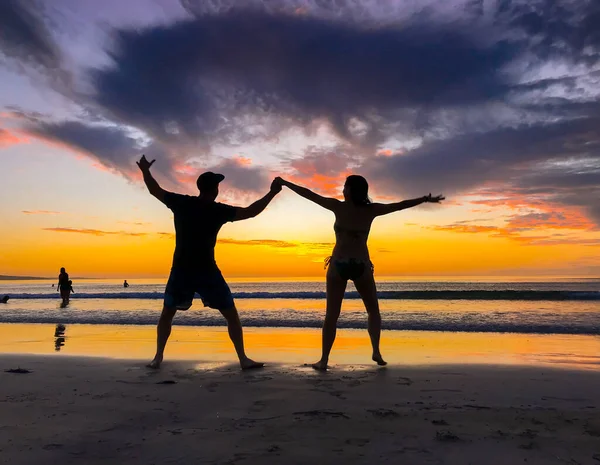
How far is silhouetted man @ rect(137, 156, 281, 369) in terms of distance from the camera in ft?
18.2

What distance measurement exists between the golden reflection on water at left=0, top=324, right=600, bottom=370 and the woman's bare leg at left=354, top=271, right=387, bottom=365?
0.46m

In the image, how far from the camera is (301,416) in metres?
3.54

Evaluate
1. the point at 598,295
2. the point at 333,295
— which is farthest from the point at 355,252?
the point at 598,295

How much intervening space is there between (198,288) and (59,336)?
6719 mm

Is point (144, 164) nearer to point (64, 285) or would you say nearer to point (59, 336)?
point (59, 336)

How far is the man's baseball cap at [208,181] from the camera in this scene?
5.64 metres

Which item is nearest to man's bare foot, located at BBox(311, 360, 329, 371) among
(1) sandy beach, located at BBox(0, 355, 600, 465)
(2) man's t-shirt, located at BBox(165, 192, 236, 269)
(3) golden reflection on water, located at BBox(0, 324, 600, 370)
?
(1) sandy beach, located at BBox(0, 355, 600, 465)

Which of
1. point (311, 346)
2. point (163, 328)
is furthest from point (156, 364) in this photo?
point (311, 346)

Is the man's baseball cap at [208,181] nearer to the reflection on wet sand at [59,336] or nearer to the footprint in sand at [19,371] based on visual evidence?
the footprint in sand at [19,371]

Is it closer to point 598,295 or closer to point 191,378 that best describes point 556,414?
point 191,378

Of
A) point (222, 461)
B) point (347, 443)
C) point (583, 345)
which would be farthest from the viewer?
point (583, 345)

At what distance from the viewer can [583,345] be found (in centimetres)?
857

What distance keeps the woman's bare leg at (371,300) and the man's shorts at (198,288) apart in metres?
1.58

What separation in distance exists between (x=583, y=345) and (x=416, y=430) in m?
6.93
